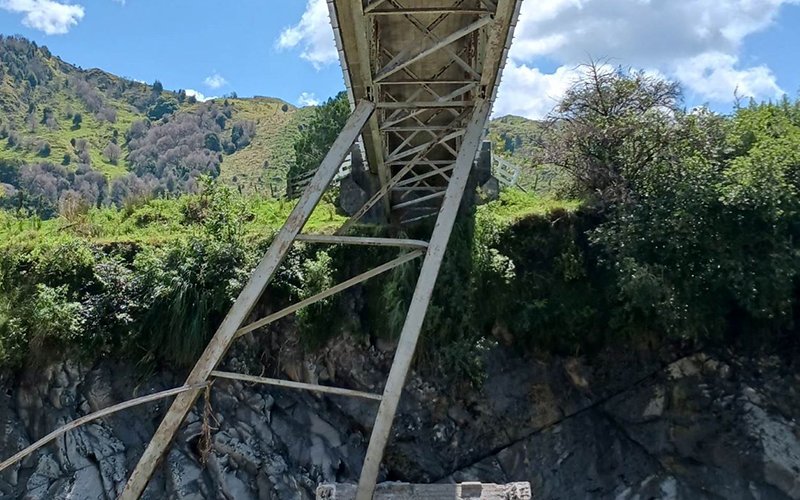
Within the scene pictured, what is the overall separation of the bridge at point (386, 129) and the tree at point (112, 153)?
2638 inches

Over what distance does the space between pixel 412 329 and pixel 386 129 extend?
2987 mm

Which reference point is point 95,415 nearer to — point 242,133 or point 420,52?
point 420,52

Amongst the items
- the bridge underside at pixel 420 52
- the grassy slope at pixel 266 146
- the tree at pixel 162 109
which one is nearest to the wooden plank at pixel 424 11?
the bridge underside at pixel 420 52

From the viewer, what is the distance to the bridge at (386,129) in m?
5.44

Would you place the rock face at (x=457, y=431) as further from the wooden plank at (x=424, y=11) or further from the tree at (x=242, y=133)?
the tree at (x=242, y=133)

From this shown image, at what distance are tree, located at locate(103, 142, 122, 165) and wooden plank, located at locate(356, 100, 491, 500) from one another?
2698 inches

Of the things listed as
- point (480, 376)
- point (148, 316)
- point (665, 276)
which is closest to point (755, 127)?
point (665, 276)

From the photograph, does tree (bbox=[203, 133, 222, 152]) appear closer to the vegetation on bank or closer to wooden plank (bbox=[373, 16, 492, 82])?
the vegetation on bank

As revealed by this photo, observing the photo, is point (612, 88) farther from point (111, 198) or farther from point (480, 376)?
point (111, 198)

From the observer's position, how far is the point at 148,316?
9094 mm

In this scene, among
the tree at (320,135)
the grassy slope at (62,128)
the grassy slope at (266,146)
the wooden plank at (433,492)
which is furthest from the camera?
the grassy slope at (62,128)

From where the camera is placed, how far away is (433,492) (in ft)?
18.0

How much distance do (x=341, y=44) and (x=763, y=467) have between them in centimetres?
749

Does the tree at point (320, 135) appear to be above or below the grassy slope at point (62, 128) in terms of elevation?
below
